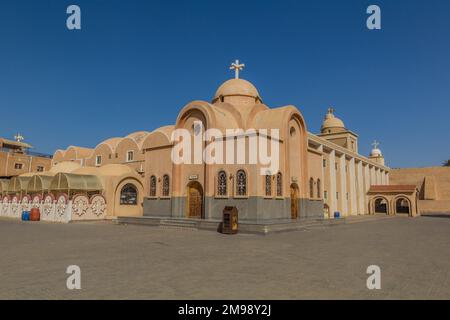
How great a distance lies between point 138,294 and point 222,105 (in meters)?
19.2

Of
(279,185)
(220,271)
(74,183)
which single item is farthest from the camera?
(74,183)

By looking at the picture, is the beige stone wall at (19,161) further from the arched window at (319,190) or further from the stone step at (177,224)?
the arched window at (319,190)

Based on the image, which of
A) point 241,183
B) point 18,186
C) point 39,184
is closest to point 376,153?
point 241,183

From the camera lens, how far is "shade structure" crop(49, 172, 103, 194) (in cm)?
2611

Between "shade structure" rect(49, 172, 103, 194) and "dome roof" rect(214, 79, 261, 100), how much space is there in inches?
494

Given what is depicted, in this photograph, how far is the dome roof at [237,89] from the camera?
2491 centimetres

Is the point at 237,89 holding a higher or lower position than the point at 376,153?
lower

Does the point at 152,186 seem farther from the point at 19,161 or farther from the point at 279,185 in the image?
the point at 19,161

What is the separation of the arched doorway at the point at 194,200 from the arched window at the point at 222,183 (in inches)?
68.7

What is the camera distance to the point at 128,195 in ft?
93.8

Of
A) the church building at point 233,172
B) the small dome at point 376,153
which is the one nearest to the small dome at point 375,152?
the small dome at point 376,153

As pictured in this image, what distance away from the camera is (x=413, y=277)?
7.04m

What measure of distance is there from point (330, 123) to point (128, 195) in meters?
29.8

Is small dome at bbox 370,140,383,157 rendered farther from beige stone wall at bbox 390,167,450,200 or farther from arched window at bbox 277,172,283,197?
arched window at bbox 277,172,283,197
